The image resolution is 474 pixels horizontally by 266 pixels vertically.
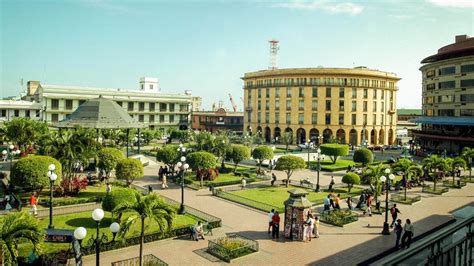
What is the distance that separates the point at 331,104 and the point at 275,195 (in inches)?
2329

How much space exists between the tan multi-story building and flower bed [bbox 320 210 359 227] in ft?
199

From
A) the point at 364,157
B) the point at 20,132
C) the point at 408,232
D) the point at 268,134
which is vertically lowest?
the point at 408,232

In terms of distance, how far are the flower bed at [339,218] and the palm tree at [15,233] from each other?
18301 millimetres

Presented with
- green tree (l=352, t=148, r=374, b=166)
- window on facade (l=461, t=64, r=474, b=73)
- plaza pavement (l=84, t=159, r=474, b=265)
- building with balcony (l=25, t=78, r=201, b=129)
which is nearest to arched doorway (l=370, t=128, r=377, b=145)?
window on facade (l=461, t=64, r=474, b=73)

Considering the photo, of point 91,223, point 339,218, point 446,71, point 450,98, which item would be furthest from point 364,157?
point 91,223

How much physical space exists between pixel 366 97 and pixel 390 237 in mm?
72056

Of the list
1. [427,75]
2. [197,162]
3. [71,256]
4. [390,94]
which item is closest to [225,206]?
[197,162]

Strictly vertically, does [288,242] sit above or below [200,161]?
below

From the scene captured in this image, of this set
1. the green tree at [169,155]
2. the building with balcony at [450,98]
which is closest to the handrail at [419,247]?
the green tree at [169,155]

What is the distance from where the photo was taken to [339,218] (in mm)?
26391

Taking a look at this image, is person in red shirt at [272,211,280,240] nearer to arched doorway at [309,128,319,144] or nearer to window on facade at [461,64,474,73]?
window on facade at [461,64,474,73]

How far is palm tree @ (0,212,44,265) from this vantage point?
12.5m

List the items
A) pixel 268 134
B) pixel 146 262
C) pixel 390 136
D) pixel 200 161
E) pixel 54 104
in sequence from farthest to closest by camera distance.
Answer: pixel 268 134 → pixel 390 136 → pixel 54 104 → pixel 200 161 → pixel 146 262

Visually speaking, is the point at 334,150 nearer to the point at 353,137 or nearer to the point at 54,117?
the point at 353,137
